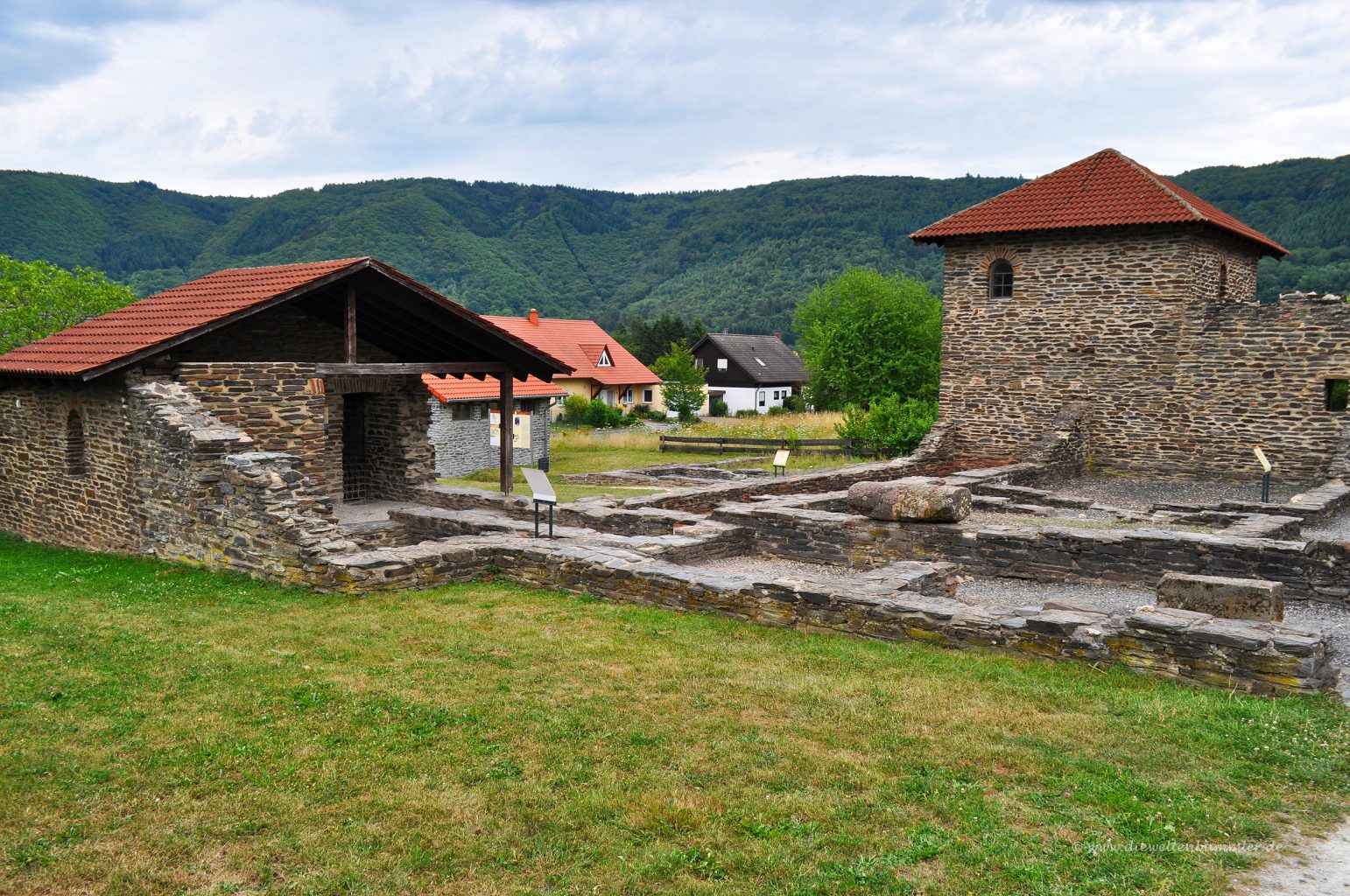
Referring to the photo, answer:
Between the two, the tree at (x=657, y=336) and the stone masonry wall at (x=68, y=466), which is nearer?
the stone masonry wall at (x=68, y=466)

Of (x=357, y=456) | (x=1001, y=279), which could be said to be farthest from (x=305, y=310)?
(x=1001, y=279)

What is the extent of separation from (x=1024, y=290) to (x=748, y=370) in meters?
47.7

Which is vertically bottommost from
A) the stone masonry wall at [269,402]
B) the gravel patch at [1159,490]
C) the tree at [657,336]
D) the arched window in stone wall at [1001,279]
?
the gravel patch at [1159,490]

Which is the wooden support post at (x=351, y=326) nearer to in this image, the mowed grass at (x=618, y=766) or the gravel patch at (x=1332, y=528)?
the mowed grass at (x=618, y=766)

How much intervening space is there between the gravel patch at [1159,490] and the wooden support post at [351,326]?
12.5m

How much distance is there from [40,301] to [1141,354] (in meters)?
29.8

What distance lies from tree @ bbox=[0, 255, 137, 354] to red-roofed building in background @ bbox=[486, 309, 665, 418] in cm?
2330

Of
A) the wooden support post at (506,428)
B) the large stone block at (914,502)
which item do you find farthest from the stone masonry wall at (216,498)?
the large stone block at (914,502)

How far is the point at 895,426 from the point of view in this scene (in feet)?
95.0

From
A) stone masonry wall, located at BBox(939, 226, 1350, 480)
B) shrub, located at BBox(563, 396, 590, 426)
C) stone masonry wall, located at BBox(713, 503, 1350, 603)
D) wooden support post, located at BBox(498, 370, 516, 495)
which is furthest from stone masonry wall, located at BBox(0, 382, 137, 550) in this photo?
shrub, located at BBox(563, 396, 590, 426)

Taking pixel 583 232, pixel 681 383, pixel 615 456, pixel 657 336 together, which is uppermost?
pixel 583 232

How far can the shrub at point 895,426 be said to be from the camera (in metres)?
28.2

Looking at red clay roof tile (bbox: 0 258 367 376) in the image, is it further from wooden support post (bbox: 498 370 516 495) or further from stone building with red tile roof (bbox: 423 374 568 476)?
stone building with red tile roof (bbox: 423 374 568 476)

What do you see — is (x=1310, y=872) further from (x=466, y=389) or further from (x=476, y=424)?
(x=476, y=424)
